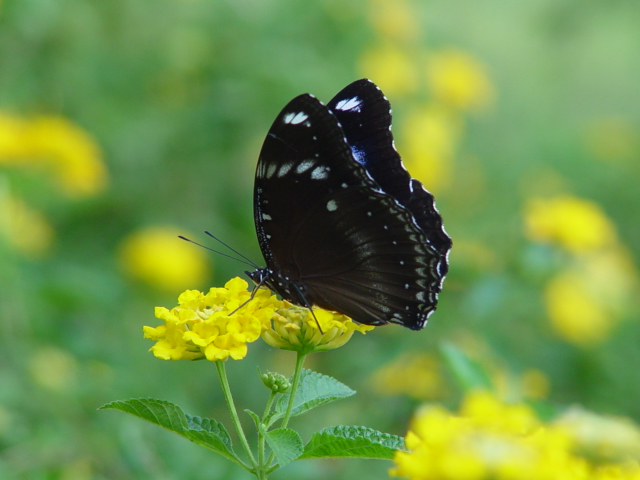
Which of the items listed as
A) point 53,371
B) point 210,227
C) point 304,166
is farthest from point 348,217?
point 210,227

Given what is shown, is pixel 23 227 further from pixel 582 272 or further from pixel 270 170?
pixel 582 272

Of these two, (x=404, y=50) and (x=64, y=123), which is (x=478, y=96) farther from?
(x=64, y=123)

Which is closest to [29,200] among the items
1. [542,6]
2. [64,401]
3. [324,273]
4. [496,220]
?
[64,401]

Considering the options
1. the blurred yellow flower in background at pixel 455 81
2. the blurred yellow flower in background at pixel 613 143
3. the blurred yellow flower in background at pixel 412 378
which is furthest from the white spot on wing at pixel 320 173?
the blurred yellow flower in background at pixel 613 143

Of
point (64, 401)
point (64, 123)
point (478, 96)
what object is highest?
point (478, 96)

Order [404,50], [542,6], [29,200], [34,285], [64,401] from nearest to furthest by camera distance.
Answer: [64,401]
[34,285]
[29,200]
[404,50]
[542,6]
